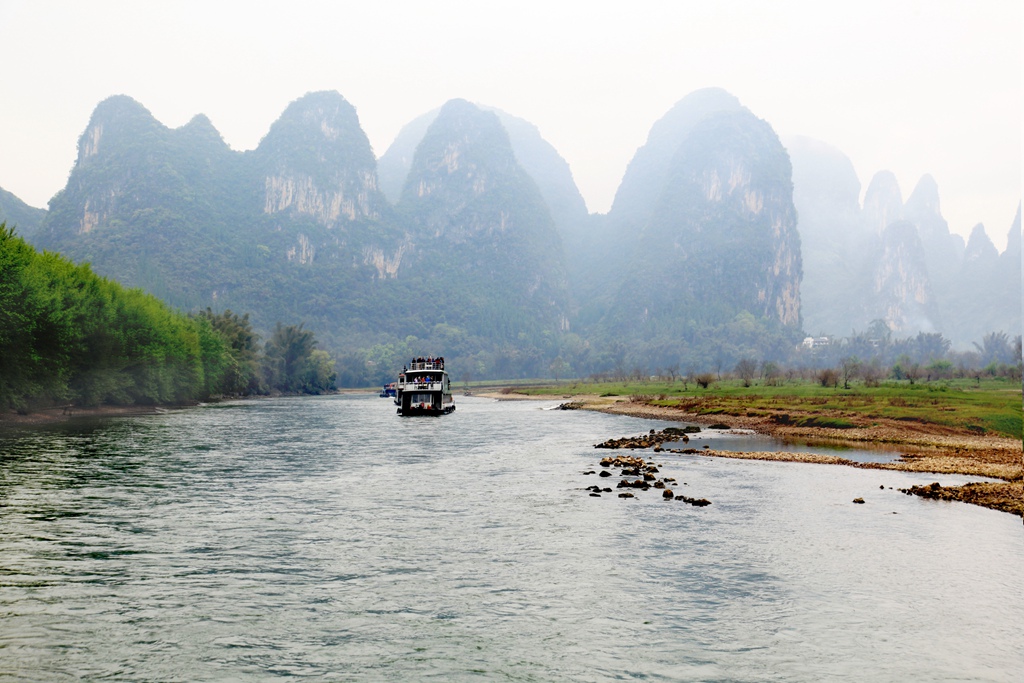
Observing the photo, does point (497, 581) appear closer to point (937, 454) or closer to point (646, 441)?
point (937, 454)

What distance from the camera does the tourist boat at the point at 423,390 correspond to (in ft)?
332

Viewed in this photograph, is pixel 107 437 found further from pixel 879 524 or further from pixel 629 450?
pixel 879 524

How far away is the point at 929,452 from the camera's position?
161 feet

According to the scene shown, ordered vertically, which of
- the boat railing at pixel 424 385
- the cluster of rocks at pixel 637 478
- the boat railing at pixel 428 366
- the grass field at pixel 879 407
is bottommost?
the cluster of rocks at pixel 637 478

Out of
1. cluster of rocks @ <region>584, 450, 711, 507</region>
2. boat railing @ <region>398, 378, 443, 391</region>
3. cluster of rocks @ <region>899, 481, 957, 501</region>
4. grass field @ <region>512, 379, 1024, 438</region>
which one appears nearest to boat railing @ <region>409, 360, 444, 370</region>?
boat railing @ <region>398, 378, 443, 391</region>

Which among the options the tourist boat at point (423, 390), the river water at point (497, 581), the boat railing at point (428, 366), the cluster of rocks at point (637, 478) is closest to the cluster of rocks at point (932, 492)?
the river water at point (497, 581)

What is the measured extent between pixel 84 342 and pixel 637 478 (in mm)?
72817

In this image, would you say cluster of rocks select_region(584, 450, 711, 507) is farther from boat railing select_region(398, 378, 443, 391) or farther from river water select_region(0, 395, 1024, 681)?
boat railing select_region(398, 378, 443, 391)

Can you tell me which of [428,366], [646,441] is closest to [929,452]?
[646,441]

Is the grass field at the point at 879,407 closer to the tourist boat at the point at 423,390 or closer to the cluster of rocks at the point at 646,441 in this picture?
the cluster of rocks at the point at 646,441

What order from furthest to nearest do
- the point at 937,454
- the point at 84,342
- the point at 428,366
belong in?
the point at 428,366 < the point at 84,342 < the point at 937,454

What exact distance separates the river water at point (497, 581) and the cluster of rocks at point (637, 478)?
3.08 ft

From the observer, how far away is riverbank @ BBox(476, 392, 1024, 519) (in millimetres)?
32438


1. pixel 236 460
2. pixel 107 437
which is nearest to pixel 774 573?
pixel 236 460
